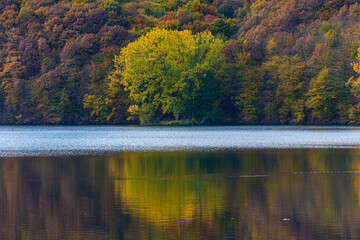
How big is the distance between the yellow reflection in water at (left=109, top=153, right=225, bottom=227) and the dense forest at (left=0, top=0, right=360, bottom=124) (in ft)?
144

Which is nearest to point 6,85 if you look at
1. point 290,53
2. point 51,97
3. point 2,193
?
point 51,97

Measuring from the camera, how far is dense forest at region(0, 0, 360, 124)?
7294 centimetres

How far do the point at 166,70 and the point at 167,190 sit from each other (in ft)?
189

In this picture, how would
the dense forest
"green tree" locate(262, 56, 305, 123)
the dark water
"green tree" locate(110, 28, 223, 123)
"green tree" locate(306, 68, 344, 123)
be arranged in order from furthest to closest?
"green tree" locate(110, 28, 223, 123), the dense forest, "green tree" locate(262, 56, 305, 123), "green tree" locate(306, 68, 344, 123), the dark water

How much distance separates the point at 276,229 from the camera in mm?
13539

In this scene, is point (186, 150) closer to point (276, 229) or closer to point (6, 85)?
point (276, 229)

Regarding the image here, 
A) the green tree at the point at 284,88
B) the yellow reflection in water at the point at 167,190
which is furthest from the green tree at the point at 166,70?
the yellow reflection in water at the point at 167,190

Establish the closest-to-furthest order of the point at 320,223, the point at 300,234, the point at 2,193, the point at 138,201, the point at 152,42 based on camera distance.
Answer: the point at 300,234 < the point at 320,223 < the point at 138,201 < the point at 2,193 < the point at 152,42

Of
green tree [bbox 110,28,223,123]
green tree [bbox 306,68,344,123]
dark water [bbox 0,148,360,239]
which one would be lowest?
dark water [bbox 0,148,360,239]

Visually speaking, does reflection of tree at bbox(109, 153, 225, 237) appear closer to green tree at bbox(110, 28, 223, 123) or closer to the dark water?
the dark water

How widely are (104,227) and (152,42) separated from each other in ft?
206

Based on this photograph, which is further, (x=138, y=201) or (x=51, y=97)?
(x=51, y=97)

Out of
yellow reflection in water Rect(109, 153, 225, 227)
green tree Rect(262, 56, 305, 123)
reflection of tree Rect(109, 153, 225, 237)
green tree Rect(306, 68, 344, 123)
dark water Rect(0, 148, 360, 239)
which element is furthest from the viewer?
green tree Rect(262, 56, 305, 123)

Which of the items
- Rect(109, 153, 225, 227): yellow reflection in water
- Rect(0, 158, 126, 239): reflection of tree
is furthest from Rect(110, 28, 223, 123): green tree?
Rect(0, 158, 126, 239): reflection of tree
